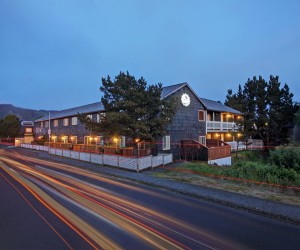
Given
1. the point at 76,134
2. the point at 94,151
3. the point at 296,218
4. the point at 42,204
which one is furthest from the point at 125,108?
the point at 76,134

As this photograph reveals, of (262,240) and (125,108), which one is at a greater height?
(125,108)

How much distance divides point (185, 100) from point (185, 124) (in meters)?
3.03

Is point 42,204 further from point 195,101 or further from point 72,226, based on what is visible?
point 195,101

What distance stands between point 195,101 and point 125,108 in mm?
13951

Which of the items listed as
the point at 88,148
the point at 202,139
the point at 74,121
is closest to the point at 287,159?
the point at 202,139

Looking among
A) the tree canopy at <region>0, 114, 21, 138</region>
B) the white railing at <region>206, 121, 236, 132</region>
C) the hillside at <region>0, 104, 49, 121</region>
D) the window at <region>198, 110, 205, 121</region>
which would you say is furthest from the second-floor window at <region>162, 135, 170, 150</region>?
the hillside at <region>0, 104, 49, 121</region>

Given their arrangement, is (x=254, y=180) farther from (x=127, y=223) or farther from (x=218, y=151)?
(x=218, y=151)

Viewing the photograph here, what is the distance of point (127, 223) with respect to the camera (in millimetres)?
7305

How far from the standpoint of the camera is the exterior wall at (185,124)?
26.2 metres

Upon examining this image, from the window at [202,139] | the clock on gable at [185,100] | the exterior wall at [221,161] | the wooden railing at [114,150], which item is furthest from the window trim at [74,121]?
the exterior wall at [221,161]

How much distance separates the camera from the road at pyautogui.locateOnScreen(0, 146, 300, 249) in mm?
5965

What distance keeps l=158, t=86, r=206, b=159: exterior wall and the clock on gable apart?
398 mm

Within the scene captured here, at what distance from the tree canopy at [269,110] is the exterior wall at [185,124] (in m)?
11.1

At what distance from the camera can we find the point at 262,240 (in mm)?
6234
